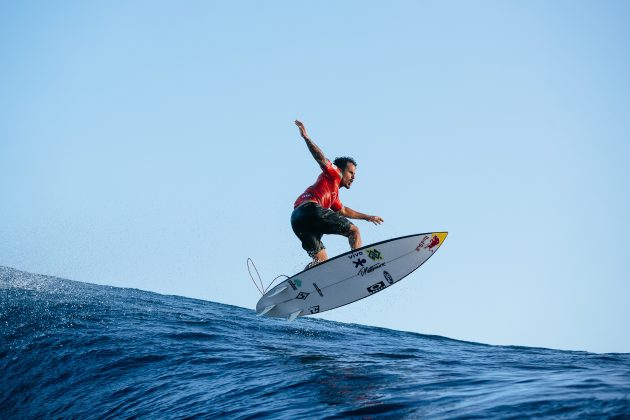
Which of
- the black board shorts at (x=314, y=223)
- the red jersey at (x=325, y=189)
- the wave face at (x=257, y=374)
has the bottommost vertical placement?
the wave face at (x=257, y=374)

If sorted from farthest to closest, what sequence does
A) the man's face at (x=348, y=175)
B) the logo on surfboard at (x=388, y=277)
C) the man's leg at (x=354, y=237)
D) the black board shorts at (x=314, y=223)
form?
1. the man's face at (x=348, y=175)
2. the logo on surfboard at (x=388, y=277)
3. the man's leg at (x=354, y=237)
4. the black board shorts at (x=314, y=223)

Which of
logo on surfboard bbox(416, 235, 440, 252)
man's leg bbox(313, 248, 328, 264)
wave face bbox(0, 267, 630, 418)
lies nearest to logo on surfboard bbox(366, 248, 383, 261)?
logo on surfboard bbox(416, 235, 440, 252)

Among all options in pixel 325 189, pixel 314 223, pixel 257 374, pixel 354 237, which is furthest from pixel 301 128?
pixel 257 374

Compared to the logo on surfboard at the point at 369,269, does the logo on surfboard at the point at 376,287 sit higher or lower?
lower

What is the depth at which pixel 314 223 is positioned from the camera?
35.0ft

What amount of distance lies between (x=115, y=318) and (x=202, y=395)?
26.2 ft

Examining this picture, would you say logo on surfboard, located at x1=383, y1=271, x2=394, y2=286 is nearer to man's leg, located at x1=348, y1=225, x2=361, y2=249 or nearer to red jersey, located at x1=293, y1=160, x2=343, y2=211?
man's leg, located at x1=348, y1=225, x2=361, y2=249

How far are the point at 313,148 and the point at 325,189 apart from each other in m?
1.07

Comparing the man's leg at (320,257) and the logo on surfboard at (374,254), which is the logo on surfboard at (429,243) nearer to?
the logo on surfboard at (374,254)

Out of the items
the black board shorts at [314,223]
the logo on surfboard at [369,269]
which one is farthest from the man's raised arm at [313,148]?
the logo on surfboard at [369,269]

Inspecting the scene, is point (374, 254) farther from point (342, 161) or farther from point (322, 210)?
point (342, 161)

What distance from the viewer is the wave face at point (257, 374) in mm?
5348

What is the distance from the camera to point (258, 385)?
7.09 metres

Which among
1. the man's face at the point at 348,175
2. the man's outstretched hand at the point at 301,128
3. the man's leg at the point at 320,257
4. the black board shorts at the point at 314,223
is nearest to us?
the man's outstretched hand at the point at 301,128
